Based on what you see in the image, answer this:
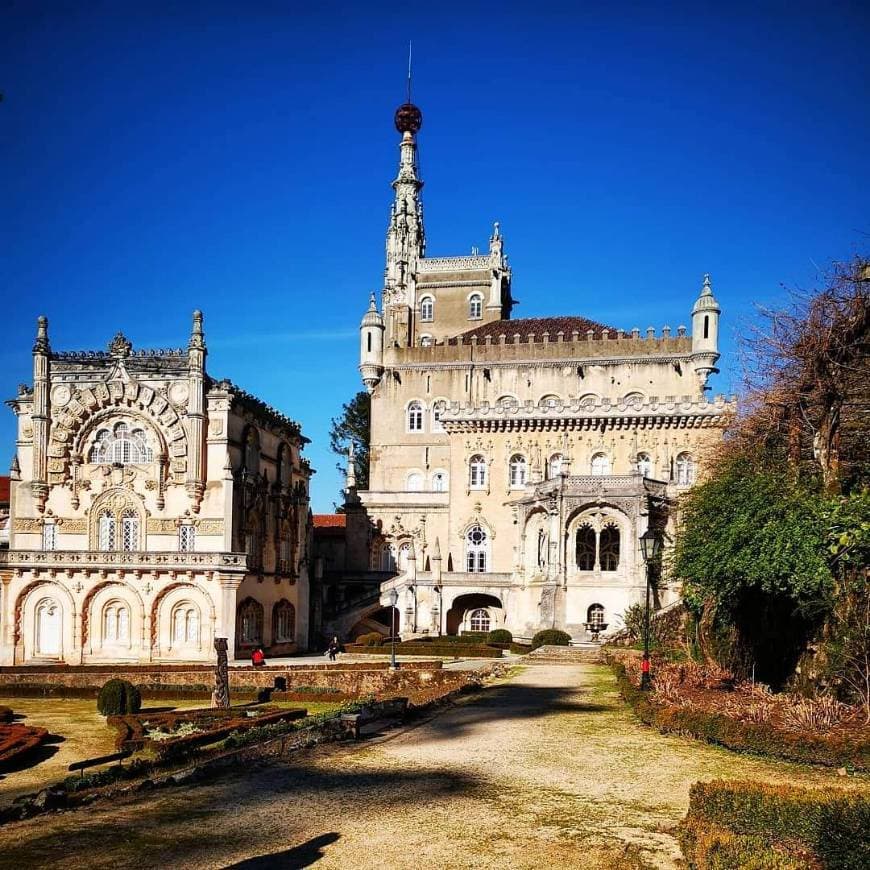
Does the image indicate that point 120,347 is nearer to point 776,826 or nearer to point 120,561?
point 120,561

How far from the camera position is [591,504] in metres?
50.7

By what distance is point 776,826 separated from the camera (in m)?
11.6

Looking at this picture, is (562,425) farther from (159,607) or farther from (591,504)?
(159,607)

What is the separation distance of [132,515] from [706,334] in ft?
121

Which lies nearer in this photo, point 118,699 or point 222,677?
point 118,699

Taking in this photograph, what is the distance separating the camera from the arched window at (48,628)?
152 ft

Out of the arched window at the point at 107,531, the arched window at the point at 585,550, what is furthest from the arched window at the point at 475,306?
the arched window at the point at 107,531

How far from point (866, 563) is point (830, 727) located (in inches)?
160

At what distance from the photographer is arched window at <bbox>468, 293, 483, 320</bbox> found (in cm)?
7338

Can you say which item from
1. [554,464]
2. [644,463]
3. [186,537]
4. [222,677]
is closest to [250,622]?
[186,537]

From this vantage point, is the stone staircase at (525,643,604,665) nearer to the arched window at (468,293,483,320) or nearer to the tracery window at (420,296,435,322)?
the arched window at (468,293,483,320)

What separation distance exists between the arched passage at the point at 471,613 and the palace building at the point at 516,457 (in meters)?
0.09

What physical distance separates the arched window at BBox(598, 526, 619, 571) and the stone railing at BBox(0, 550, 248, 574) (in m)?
19.9

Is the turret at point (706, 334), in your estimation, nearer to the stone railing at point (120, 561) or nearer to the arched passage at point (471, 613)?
the arched passage at point (471, 613)
